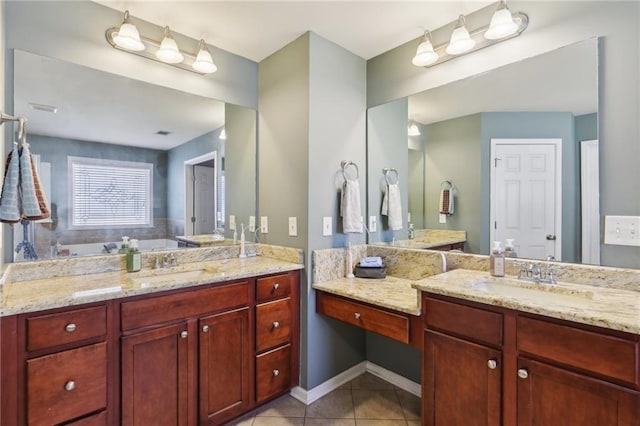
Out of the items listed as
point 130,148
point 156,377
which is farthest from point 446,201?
point 130,148

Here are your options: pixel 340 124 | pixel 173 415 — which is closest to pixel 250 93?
pixel 340 124

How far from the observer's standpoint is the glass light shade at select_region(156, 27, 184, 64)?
1.89 metres

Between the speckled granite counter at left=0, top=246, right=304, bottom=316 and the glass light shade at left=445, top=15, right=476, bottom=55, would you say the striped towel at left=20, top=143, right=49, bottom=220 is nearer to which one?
the speckled granite counter at left=0, top=246, right=304, bottom=316

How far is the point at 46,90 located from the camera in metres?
1.68

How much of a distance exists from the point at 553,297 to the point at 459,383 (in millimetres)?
580

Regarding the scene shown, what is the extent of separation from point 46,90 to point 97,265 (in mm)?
977

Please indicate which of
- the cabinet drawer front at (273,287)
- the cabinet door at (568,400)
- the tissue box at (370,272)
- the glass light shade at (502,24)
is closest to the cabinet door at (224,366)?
the cabinet drawer front at (273,287)

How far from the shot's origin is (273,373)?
6.53 ft

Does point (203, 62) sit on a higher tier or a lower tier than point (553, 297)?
higher

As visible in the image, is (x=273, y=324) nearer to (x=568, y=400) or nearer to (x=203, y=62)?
(x=568, y=400)

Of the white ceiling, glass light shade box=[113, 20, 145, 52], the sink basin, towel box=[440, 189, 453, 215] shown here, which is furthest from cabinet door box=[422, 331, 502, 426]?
glass light shade box=[113, 20, 145, 52]

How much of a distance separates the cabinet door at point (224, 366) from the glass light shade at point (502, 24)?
6.76ft

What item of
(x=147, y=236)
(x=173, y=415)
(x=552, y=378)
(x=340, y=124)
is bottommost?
(x=173, y=415)

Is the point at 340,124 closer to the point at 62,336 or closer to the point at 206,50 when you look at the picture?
the point at 206,50
